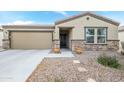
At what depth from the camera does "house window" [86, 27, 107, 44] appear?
19562mm

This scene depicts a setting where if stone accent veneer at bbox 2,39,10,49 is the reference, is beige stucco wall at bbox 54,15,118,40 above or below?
above

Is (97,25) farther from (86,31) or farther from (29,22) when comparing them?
(29,22)

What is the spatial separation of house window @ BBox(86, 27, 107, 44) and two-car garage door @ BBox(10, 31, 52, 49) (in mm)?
5639

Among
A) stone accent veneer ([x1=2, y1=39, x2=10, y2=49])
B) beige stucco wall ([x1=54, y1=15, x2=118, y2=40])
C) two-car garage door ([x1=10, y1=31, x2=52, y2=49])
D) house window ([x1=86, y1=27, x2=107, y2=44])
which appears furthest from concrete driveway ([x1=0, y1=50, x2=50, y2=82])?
two-car garage door ([x1=10, y1=31, x2=52, y2=49])

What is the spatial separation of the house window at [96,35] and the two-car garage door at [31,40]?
5.64 meters

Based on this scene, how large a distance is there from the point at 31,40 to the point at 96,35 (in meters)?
8.32

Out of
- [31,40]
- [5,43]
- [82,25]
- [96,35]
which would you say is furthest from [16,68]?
[31,40]

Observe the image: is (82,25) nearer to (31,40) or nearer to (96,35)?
(96,35)

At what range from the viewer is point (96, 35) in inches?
769

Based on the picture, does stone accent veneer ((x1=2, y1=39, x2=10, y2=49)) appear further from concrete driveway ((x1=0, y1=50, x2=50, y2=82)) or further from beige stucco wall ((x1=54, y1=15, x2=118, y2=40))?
concrete driveway ((x1=0, y1=50, x2=50, y2=82))

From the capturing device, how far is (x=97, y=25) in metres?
19.6

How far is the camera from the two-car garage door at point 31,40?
23.6m

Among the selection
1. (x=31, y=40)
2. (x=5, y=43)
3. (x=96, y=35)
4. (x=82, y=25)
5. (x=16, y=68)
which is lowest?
(x=16, y=68)
